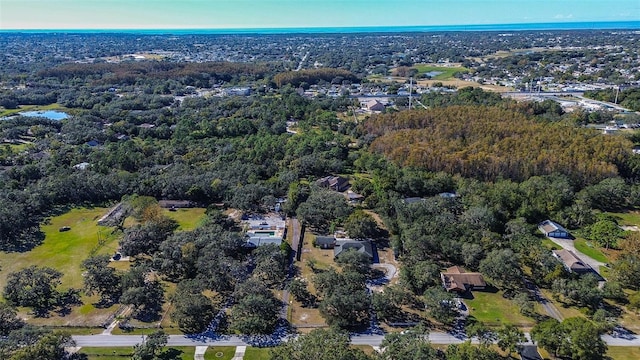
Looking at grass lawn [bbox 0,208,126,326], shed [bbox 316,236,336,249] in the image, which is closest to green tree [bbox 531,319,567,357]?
shed [bbox 316,236,336,249]

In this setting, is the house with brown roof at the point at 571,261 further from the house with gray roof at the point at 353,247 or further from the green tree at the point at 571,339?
the house with gray roof at the point at 353,247

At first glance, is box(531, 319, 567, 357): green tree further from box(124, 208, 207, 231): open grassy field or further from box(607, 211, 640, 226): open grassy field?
box(124, 208, 207, 231): open grassy field

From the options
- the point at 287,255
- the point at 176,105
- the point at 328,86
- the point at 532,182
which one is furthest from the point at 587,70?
the point at 287,255

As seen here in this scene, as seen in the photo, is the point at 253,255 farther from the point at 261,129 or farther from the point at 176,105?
the point at 176,105

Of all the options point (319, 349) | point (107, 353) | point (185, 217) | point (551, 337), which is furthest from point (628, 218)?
point (107, 353)

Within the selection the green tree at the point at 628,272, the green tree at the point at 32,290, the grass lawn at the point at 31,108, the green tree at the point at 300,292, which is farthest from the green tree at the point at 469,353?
the grass lawn at the point at 31,108
